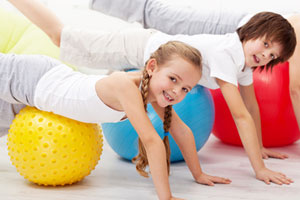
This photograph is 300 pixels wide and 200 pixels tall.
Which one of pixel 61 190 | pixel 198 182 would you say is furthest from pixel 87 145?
pixel 198 182

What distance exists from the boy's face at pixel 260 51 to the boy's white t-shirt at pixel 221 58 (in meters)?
0.04

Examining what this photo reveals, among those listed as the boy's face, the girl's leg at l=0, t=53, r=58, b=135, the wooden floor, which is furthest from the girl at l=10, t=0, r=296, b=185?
the girl's leg at l=0, t=53, r=58, b=135

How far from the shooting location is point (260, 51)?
2.17 m

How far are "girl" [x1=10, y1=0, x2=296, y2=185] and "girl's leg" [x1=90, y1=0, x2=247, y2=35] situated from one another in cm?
29

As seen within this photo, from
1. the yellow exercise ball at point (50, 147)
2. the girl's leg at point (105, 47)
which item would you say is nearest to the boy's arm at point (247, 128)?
the girl's leg at point (105, 47)

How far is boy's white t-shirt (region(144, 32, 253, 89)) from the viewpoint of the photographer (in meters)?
2.17

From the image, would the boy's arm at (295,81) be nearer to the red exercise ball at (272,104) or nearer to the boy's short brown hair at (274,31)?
the red exercise ball at (272,104)

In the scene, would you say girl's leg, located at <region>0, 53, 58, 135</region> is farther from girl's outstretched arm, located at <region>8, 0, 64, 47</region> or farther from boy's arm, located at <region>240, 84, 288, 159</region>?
boy's arm, located at <region>240, 84, 288, 159</region>

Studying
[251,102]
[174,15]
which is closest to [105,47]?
[174,15]

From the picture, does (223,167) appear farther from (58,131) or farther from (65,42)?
(65,42)

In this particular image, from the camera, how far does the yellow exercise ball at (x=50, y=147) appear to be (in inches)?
72.6

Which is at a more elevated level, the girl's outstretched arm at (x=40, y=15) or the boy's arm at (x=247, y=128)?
the girl's outstretched arm at (x=40, y=15)

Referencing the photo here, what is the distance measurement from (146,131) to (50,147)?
0.47m

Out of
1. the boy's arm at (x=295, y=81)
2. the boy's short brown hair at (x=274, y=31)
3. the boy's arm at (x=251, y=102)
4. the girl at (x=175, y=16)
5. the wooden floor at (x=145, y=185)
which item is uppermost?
the boy's short brown hair at (x=274, y=31)
